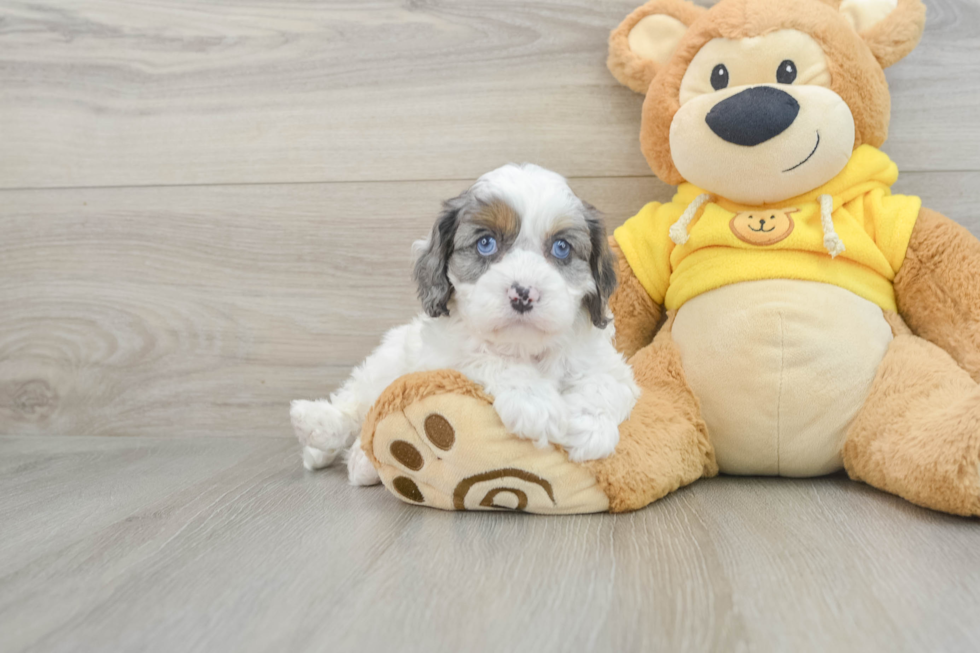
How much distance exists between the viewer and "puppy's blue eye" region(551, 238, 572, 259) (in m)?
1.26

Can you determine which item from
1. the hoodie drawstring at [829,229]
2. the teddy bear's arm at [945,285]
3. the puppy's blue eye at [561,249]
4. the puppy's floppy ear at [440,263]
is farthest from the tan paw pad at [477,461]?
the teddy bear's arm at [945,285]

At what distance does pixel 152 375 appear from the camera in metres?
2.06

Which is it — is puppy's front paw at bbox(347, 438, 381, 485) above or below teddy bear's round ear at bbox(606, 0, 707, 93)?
below

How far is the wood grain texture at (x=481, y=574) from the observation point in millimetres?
846

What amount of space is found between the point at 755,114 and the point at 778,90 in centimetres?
7

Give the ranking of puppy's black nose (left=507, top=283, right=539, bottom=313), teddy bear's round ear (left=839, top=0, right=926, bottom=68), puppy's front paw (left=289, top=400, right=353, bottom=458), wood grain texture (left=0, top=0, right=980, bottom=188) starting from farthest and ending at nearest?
wood grain texture (left=0, top=0, right=980, bottom=188) → puppy's front paw (left=289, top=400, right=353, bottom=458) → teddy bear's round ear (left=839, top=0, right=926, bottom=68) → puppy's black nose (left=507, top=283, right=539, bottom=313)

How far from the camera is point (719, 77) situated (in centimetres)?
147

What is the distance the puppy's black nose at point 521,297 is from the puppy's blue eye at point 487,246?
0.37ft

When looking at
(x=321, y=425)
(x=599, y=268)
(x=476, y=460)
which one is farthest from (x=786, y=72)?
(x=321, y=425)

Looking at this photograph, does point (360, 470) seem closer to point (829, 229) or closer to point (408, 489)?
point (408, 489)

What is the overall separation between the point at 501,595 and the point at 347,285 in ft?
3.85

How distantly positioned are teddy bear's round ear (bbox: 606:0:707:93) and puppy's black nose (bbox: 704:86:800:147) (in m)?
0.29

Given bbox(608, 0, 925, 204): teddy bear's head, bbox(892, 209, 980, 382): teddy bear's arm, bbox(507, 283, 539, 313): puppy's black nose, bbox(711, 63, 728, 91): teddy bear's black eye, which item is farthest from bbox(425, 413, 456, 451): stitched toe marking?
bbox(892, 209, 980, 382): teddy bear's arm

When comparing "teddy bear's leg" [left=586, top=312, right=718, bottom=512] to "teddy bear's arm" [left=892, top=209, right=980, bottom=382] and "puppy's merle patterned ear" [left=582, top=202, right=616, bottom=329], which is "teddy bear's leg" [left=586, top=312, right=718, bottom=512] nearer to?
"puppy's merle patterned ear" [left=582, top=202, right=616, bottom=329]
